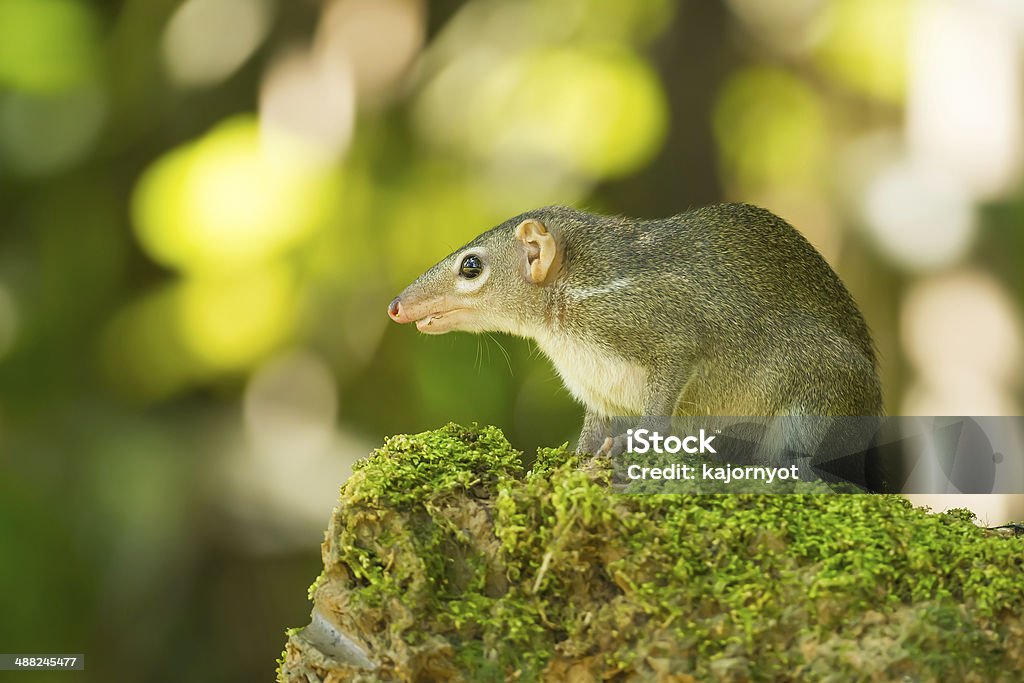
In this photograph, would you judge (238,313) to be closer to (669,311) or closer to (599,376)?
(599,376)

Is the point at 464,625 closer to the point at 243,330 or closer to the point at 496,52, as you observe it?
the point at 243,330

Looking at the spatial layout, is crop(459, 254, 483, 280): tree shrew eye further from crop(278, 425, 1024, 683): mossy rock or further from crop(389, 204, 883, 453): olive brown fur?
crop(278, 425, 1024, 683): mossy rock

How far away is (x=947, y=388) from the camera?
6336 millimetres

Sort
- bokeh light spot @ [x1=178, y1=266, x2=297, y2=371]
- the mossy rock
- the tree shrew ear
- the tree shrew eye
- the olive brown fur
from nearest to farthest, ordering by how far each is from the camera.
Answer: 1. the mossy rock
2. the olive brown fur
3. the tree shrew ear
4. the tree shrew eye
5. bokeh light spot @ [x1=178, y1=266, x2=297, y2=371]

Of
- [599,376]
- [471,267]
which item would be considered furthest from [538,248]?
[599,376]

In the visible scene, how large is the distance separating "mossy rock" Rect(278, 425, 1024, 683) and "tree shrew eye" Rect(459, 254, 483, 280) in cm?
115

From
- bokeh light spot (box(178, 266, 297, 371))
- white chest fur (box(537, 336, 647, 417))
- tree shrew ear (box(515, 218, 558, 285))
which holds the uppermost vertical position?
bokeh light spot (box(178, 266, 297, 371))

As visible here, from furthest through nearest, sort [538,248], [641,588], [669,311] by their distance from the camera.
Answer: [538,248] → [669,311] → [641,588]

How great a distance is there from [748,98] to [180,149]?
3.56 meters

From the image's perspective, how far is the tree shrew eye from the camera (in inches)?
165

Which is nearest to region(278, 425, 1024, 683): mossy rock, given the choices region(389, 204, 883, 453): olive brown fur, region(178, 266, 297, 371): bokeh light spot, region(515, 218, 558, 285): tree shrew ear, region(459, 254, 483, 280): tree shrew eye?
region(389, 204, 883, 453): olive brown fur

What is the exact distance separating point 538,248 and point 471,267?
308 millimetres

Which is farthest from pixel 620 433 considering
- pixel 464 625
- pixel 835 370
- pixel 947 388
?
pixel 947 388

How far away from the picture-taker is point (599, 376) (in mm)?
3945
